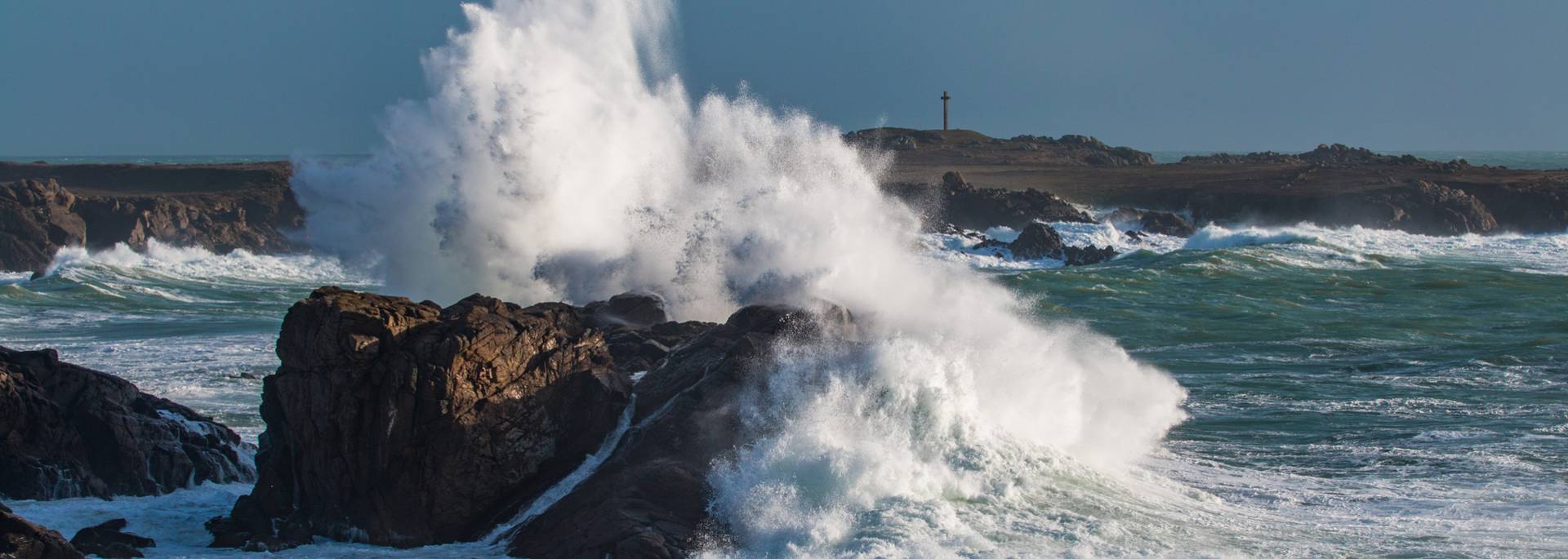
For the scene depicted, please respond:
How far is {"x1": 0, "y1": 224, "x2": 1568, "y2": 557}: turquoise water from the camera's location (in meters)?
11.0

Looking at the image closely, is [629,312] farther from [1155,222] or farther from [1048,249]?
[1155,222]

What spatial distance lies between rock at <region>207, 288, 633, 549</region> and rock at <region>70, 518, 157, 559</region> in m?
0.51

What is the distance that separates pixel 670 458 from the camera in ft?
35.4

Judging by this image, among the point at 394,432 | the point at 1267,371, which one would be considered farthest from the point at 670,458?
the point at 1267,371

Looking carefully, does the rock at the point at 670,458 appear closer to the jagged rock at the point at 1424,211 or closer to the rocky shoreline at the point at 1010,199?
the rocky shoreline at the point at 1010,199

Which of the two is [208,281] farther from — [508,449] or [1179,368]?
[508,449]

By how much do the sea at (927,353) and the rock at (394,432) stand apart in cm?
33

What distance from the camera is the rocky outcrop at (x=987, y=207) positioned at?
165 feet

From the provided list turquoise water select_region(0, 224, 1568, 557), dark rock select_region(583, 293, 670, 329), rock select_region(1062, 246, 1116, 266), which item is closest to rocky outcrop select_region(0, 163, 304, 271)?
turquoise water select_region(0, 224, 1568, 557)

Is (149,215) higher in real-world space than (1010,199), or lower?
higher

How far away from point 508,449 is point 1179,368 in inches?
441

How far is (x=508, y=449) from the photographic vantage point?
1084 centimetres

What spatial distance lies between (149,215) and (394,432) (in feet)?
122

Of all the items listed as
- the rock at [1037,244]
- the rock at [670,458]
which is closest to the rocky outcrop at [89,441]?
the rock at [670,458]
